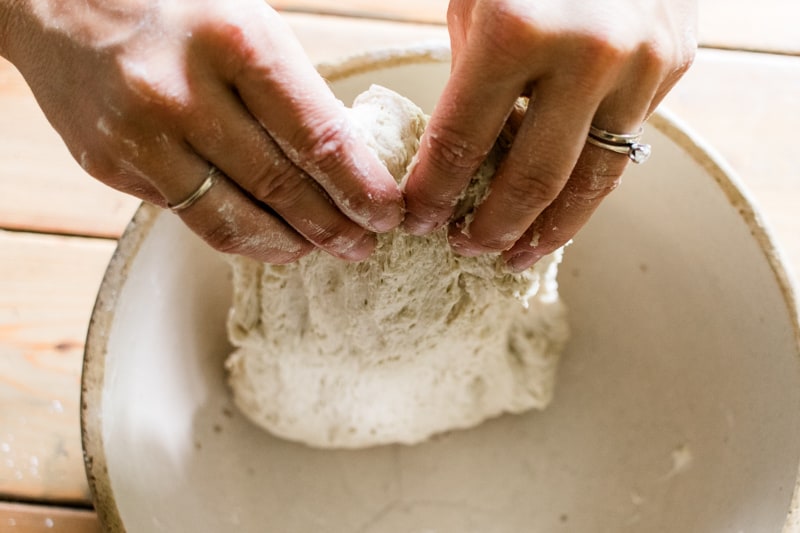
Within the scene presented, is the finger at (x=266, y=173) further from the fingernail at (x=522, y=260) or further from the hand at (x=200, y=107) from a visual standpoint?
the fingernail at (x=522, y=260)

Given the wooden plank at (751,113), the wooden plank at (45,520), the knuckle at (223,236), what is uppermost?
the knuckle at (223,236)

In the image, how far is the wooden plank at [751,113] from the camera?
80 centimetres

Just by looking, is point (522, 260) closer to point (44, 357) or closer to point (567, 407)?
point (567, 407)

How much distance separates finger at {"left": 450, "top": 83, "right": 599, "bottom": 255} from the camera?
395 mm

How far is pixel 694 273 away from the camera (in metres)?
0.66

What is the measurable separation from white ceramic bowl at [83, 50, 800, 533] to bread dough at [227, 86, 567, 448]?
0.03 meters

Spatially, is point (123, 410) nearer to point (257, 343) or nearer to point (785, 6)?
point (257, 343)

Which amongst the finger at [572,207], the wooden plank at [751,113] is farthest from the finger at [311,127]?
the wooden plank at [751,113]

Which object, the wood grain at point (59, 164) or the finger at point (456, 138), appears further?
the wood grain at point (59, 164)

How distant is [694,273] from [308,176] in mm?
415

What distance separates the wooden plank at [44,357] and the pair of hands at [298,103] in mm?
344

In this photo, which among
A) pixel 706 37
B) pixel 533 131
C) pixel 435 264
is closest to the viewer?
pixel 533 131

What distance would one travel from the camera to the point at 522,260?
20.3 inches

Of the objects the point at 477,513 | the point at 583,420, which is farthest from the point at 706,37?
the point at 477,513
